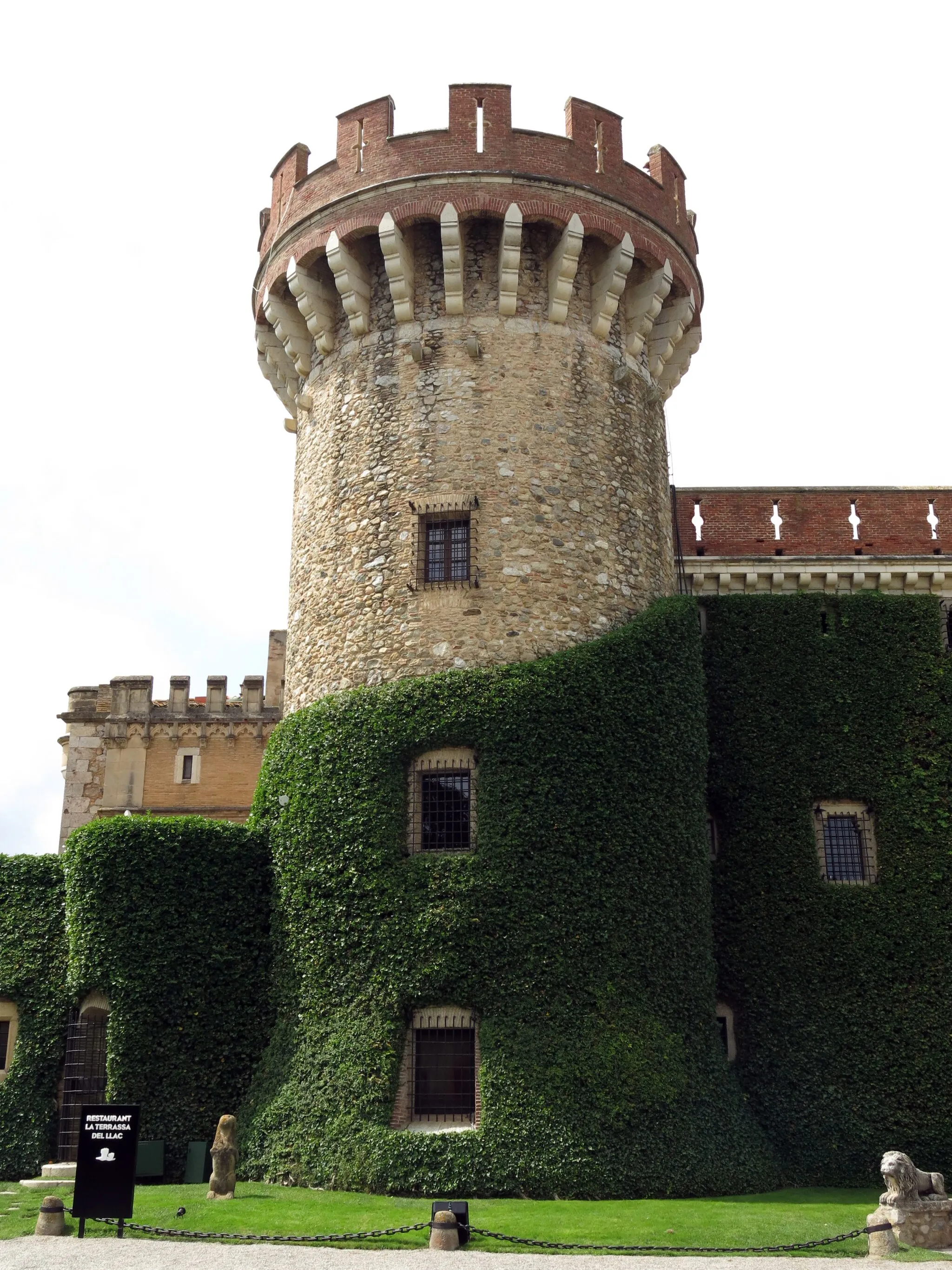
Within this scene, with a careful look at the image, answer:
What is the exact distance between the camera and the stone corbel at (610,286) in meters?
20.8

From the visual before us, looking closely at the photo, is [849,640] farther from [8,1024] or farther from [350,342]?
[8,1024]

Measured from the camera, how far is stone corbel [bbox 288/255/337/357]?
21234 millimetres

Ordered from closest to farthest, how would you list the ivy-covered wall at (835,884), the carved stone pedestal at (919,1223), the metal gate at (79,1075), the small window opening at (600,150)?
the carved stone pedestal at (919,1223)
the metal gate at (79,1075)
the ivy-covered wall at (835,884)
the small window opening at (600,150)

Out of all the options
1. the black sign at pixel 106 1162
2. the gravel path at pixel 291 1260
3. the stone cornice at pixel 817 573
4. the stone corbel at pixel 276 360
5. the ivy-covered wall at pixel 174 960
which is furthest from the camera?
the stone cornice at pixel 817 573

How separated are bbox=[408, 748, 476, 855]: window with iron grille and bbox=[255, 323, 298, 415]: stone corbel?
28.3 ft

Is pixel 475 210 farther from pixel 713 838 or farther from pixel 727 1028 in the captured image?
pixel 727 1028

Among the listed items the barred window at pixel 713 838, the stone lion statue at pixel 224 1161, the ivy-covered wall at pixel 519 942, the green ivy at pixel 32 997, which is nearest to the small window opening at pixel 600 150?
the ivy-covered wall at pixel 519 942

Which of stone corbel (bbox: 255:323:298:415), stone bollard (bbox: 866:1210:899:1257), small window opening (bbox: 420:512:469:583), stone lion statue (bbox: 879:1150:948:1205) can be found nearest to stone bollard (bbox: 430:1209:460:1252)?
stone bollard (bbox: 866:1210:899:1257)

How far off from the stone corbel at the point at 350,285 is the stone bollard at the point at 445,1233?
13.8 m

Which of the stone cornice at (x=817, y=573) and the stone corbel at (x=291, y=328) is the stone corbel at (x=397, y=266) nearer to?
the stone corbel at (x=291, y=328)

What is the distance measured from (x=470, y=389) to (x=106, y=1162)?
40.2 feet

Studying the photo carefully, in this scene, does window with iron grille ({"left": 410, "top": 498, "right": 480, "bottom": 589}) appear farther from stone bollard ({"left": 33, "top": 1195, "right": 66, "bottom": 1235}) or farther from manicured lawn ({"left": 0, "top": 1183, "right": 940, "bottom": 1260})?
stone bollard ({"left": 33, "top": 1195, "right": 66, "bottom": 1235})

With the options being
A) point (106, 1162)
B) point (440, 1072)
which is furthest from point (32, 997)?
point (440, 1072)

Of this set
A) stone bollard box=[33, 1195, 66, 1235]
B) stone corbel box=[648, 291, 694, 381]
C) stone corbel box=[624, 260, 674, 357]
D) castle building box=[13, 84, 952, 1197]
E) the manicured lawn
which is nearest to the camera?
stone bollard box=[33, 1195, 66, 1235]
